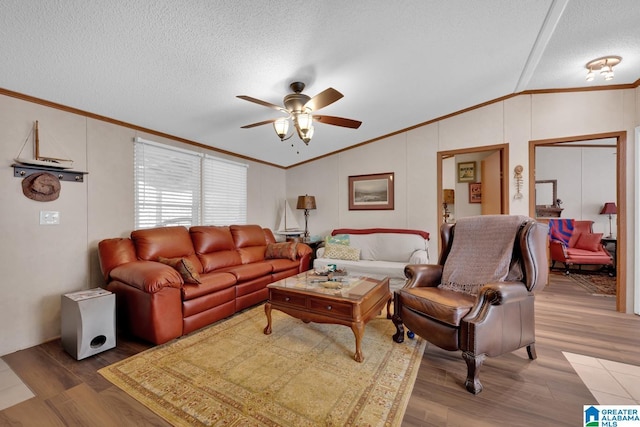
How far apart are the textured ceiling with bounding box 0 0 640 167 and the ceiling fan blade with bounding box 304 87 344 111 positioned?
37 centimetres

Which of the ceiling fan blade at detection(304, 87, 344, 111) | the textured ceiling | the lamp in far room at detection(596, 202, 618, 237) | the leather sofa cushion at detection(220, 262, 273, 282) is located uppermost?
the textured ceiling

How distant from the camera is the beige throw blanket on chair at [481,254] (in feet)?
6.95

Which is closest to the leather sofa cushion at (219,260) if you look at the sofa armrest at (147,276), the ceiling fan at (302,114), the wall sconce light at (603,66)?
the sofa armrest at (147,276)

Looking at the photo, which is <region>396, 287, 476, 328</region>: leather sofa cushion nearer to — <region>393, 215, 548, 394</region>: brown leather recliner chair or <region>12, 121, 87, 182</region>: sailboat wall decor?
<region>393, 215, 548, 394</region>: brown leather recliner chair

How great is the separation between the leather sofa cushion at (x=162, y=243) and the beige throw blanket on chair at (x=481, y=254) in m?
2.90

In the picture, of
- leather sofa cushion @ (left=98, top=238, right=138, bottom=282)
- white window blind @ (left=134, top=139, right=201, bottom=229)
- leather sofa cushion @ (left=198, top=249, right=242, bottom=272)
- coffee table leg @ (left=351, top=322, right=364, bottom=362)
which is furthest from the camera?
leather sofa cushion @ (left=198, top=249, right=242, bottom=272)

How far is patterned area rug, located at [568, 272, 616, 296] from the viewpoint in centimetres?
376

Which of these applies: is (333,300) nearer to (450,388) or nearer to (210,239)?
(450,388)

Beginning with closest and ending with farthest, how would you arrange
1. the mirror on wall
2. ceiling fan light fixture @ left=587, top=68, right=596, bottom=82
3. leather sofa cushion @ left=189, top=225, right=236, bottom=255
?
1. ceiling fan light fixture @ left=587, top=68, right=596, bottom=82
2. leather sofa cushion @ left=189, top=225, right=236, bottom=255
3. the mirror on wall

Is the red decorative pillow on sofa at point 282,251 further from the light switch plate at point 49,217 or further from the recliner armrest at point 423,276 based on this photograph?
the light switch plate at point 49,217

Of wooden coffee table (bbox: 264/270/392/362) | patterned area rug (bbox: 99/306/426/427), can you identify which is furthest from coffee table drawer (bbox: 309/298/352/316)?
patterned area rug (bbox: 99/306/426/427)

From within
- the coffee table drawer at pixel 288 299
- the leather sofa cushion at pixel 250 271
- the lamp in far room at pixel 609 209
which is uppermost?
the lamp in far room at pixel 609 209

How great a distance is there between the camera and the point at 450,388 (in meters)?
1.72

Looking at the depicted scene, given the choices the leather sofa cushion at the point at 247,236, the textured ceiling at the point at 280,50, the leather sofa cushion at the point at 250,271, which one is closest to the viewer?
the textured ceiling at the point at 280,50
